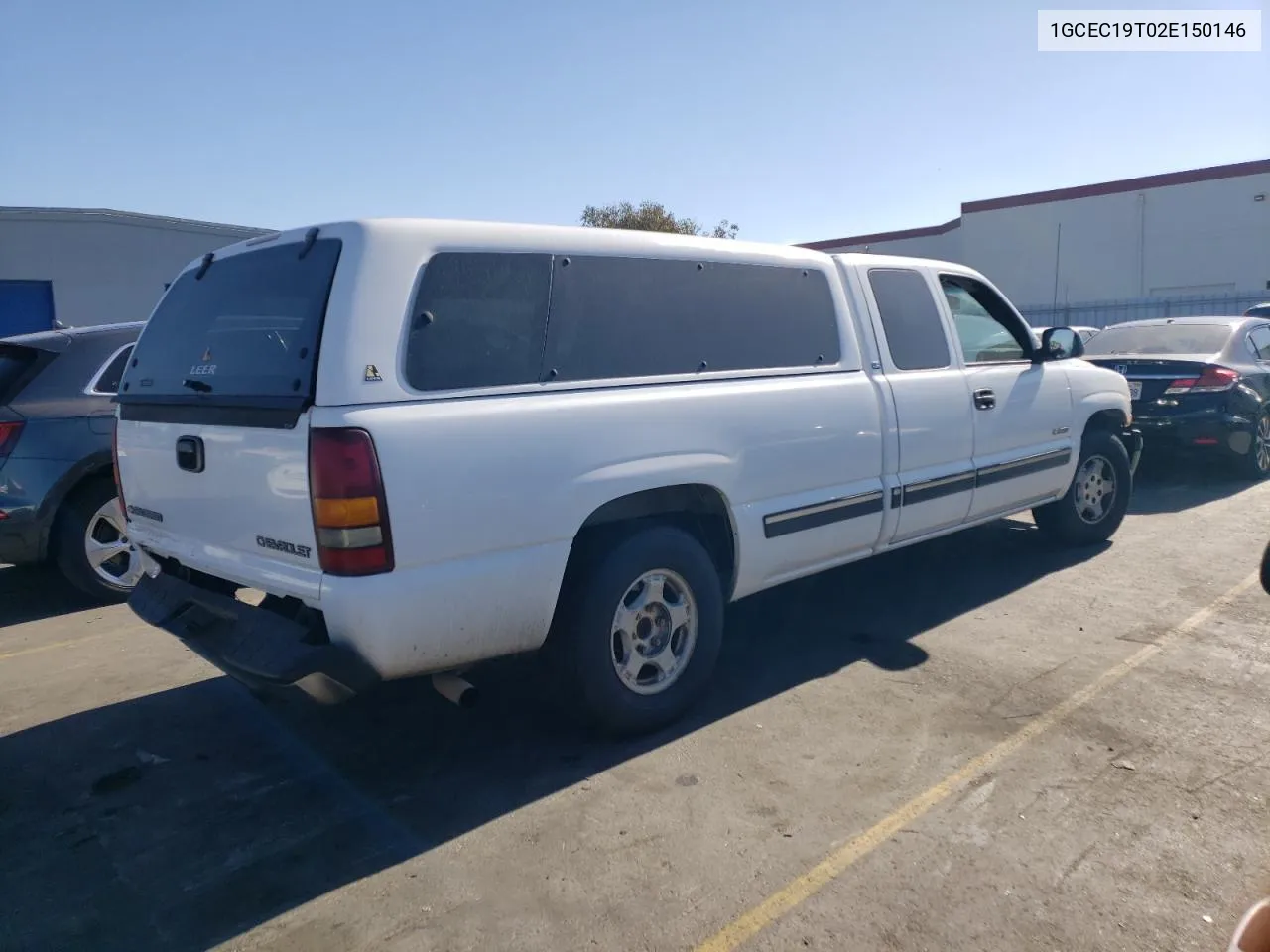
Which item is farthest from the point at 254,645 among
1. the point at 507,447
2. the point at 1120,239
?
the point at 1120,239

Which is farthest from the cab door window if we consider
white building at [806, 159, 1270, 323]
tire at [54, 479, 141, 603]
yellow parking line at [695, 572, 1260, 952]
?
white building at [806, 159, 1270, 323]

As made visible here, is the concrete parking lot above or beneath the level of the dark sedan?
beneath

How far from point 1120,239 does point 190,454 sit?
3441 centimetres

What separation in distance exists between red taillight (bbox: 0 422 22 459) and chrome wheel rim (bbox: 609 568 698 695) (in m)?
4.18

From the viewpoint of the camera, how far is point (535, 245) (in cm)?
372

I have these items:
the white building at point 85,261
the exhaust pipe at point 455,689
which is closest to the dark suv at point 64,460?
the exhaust pipe at point 455,689

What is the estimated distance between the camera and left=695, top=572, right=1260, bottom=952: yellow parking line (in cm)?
278

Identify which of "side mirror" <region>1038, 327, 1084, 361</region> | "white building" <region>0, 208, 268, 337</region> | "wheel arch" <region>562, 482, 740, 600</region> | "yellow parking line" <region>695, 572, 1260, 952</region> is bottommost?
"yellow parking line" <region>695, 572, 1260, 952</region>

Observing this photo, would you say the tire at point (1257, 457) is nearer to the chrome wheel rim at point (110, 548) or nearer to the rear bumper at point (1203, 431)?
the rear bumper at point (1203, 431)

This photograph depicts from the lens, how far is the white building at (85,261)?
775 inches

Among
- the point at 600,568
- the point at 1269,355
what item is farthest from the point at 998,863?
the point at 1269,355

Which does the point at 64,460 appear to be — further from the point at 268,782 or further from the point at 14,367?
the point at 268,782

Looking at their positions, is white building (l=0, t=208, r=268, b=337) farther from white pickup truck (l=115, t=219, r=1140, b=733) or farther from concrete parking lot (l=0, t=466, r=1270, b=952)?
white pickup truck (l=115, t=219, r=1140, b=733)

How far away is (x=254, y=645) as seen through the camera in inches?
133
